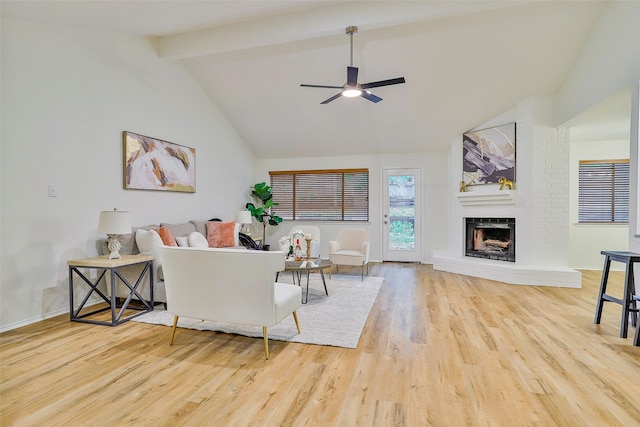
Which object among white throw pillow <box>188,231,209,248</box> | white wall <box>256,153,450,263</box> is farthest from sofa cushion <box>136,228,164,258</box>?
white wall <box>256,153,450,263</box>

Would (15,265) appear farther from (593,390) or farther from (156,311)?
(593,390)

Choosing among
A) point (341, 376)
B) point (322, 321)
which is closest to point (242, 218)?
point (322, 321)

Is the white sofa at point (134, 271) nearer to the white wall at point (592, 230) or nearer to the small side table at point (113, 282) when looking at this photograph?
the small side table at point (113, 282)

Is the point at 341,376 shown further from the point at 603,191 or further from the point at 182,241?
the point at 603,191

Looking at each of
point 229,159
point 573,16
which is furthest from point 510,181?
point 229,159

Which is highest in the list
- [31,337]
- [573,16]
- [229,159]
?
[573,16]

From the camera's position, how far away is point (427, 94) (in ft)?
16.9

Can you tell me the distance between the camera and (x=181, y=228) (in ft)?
15.6

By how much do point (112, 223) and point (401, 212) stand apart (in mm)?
5303

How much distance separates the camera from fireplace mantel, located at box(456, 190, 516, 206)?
4.98 metres

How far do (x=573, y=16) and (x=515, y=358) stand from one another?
3.89m

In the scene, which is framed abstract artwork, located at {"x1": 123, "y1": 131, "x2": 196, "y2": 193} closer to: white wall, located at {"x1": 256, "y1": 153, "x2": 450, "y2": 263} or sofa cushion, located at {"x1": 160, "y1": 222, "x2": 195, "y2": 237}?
sofa cushion, located at {"x1": 160, "y1": 222, "x2": 195, "y2": 237}

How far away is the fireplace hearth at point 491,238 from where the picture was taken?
5227mm

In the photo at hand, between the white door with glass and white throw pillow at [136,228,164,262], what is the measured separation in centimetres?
463
